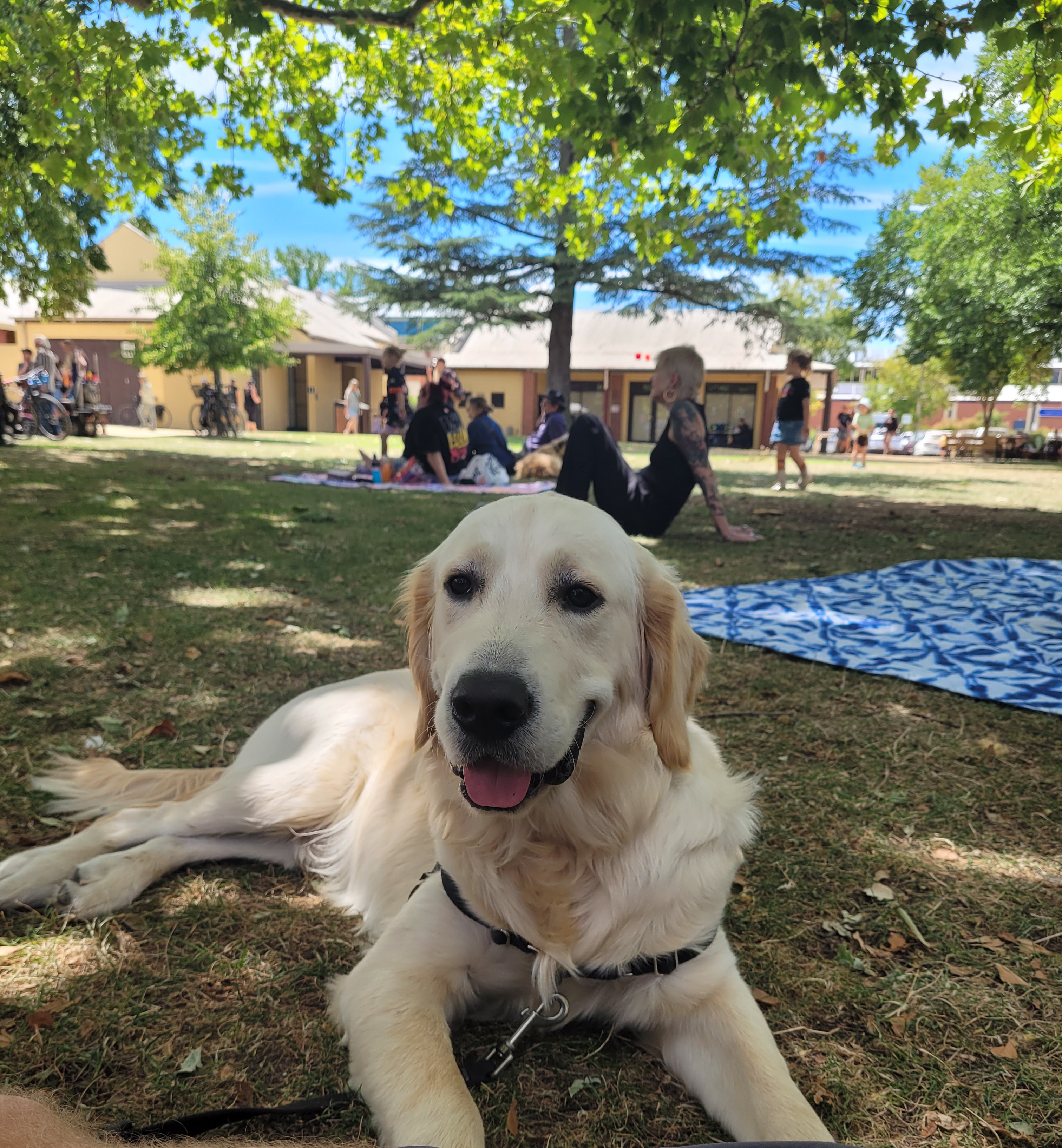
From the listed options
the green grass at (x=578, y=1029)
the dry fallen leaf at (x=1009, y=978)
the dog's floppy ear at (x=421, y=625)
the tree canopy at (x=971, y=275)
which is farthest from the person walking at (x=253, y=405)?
the dry fallen leaf at (x=1009, y=978)

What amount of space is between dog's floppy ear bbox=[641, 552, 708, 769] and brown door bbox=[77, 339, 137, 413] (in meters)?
38.1

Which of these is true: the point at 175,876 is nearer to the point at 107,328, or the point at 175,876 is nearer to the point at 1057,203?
the point at 1057,203

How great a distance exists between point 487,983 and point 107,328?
40.3m

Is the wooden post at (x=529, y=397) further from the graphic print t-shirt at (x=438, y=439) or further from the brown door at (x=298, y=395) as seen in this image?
the graphic print t-shirt at (x=438, y=439)

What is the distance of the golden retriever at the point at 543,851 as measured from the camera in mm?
1579

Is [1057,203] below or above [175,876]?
above

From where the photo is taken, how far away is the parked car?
41156mm

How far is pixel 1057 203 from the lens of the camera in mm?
17344

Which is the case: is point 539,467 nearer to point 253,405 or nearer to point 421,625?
point 421,625

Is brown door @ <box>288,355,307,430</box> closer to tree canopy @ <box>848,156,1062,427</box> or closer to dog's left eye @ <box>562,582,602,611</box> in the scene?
tree canopy @ <box>848,156,1062,427</box>

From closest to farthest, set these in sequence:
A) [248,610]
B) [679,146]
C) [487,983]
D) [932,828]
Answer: [487,983] → [932,828] → [248,610] → [679,146]

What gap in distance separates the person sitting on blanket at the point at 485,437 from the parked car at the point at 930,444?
109ft

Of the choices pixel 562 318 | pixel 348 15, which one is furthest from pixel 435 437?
pixel 562 318

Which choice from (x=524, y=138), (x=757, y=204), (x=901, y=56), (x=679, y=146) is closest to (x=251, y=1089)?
(x=901, y=56)
